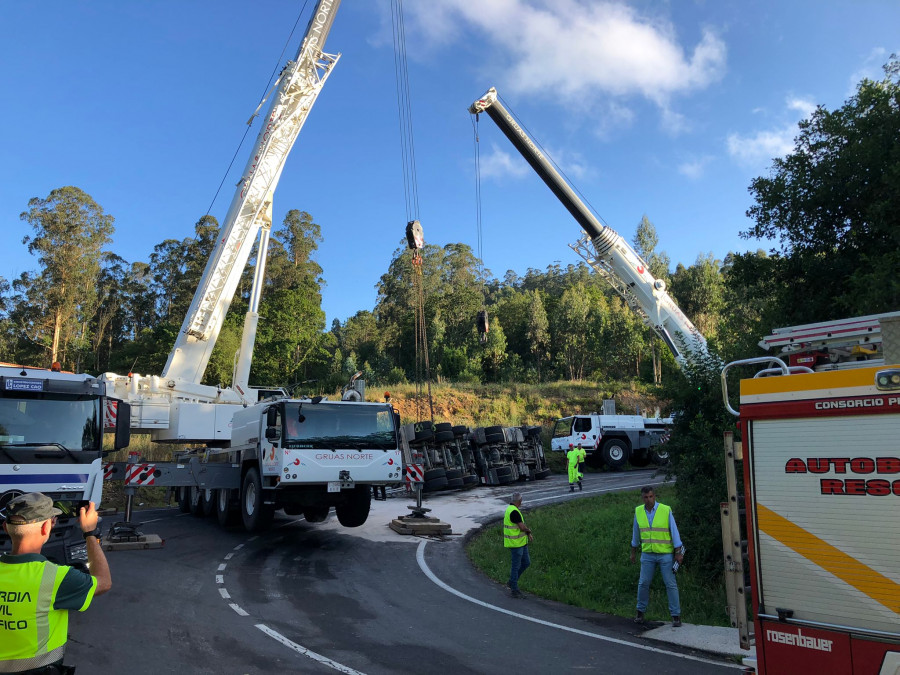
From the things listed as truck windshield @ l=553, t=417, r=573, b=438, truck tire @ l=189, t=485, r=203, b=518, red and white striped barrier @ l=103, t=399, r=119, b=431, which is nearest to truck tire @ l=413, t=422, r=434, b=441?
truck tire @ l=189, t=485, r=203, b=518

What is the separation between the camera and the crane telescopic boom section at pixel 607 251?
23.4 metres

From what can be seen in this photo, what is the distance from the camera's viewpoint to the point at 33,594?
9.39 feet

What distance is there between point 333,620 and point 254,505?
18.3ft

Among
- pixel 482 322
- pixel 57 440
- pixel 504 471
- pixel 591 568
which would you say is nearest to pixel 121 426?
pixel 57 440

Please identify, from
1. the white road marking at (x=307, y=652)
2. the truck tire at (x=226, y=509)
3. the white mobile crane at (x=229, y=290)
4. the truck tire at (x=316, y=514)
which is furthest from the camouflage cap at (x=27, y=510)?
the white mobile crane at (x=229, y=290)

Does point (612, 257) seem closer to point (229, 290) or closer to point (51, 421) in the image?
point (229, 290)

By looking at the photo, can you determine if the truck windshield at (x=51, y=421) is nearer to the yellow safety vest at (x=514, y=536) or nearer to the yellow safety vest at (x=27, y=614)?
the yellow safety vest at (x=514, y=536)

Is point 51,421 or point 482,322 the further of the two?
point 482,322

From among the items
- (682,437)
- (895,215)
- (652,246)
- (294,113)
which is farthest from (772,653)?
(652,246)

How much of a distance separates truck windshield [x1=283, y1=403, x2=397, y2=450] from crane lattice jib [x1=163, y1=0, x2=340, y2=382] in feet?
28.6

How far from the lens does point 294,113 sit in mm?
20188

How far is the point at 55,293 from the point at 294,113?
3641 cm

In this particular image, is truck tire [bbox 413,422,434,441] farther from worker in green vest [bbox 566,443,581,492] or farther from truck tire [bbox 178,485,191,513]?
truck tire [bbox 178,485,191,513]

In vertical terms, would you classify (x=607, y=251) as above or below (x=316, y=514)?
above
